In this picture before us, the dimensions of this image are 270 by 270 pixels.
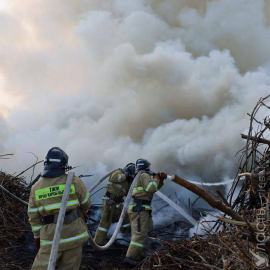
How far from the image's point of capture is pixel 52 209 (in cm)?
461

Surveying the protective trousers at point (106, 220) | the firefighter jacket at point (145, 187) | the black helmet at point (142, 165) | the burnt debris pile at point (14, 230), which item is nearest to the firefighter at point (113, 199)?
the protective trousers at point (106, 220)

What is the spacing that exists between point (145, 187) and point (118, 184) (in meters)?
1.48

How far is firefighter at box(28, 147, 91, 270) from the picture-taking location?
462 cm

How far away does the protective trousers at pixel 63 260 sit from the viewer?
15.1 feet

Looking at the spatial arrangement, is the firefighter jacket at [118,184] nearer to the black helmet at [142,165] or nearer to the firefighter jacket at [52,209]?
the black helmet at [142,165]

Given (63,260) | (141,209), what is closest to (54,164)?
(63,260)

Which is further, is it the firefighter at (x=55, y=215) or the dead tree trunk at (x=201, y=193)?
the firefighter at (x=55, y=215)

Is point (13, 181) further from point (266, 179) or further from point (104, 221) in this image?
point (266, 179)

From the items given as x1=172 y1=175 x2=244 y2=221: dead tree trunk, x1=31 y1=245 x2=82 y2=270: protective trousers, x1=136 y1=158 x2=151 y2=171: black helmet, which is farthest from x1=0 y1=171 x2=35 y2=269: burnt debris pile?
x1=172 y1=175 x2=244 y2=221: dead tree trunk

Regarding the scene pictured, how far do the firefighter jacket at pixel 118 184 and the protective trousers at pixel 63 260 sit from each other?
3907mm

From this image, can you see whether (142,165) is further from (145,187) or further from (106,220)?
(106,220)

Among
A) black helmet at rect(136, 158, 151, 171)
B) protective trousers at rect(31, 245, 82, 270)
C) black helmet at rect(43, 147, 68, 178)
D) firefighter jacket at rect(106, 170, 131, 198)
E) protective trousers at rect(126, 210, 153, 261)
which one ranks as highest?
black helmet at rect(136, 158, 151, 171)

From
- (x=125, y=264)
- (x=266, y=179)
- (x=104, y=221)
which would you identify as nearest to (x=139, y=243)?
(x=125, y=264)

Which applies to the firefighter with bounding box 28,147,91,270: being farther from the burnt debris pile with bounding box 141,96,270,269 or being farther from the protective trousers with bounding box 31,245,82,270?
the burnt debris pile with bounding box 141,96,270,269
